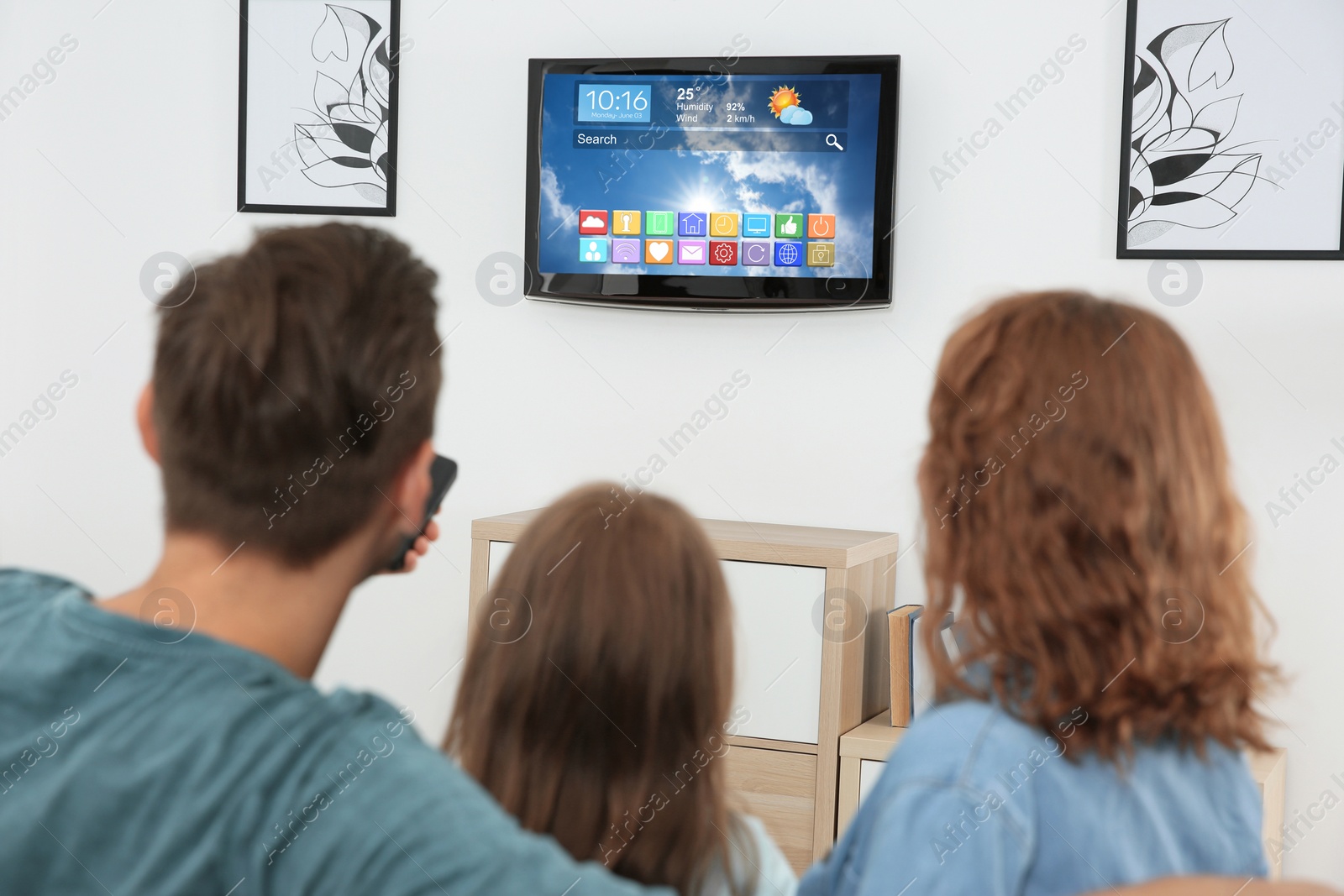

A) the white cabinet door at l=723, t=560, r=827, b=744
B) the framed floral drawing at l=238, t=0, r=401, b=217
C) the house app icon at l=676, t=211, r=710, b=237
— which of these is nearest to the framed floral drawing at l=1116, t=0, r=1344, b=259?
the house app icon at l=676, t=211, r=710, b=237

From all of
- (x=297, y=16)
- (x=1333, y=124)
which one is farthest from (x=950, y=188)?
(x=297, y=16)

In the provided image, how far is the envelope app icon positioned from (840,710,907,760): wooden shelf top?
3.64ft

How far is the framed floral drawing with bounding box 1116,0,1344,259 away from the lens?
2436mm

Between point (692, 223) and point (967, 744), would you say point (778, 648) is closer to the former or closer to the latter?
point (692, 223)

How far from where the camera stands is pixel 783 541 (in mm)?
2418

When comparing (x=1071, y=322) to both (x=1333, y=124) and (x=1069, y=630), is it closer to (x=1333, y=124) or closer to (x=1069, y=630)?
(x=1069, y=630)

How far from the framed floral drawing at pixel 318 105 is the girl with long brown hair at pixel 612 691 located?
214cm

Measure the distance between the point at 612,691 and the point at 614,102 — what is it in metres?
1.99

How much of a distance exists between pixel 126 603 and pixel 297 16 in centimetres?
254

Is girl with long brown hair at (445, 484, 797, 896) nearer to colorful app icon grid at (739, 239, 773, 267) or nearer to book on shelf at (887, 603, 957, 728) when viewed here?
book on shelf at (887, 603, 957, 728)

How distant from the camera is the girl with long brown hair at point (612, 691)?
3.30 ft

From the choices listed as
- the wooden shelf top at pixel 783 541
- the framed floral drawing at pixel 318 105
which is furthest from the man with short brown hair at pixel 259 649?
the framed floral drawing at pixel 318 105

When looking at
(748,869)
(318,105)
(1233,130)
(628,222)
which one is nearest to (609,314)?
(628,222)

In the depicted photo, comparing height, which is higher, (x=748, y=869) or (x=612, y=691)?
(x=612, y=691)
